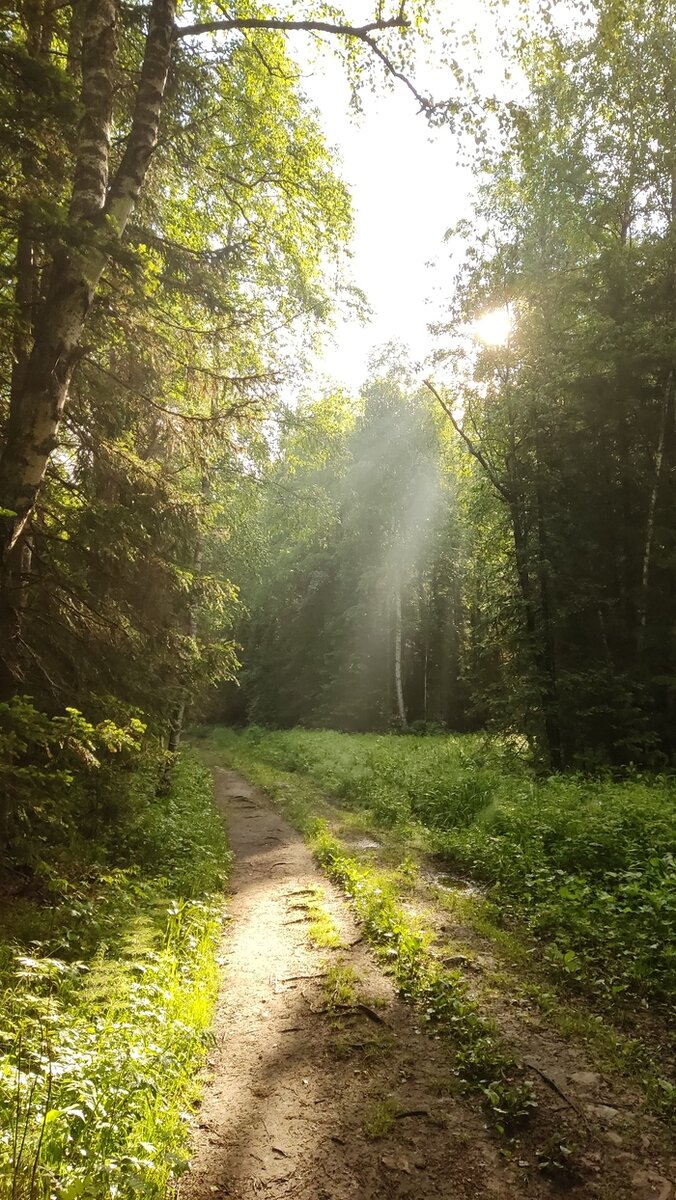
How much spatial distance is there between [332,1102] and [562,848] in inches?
181

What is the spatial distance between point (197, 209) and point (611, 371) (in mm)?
9904

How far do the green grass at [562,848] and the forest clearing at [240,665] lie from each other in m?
0.06

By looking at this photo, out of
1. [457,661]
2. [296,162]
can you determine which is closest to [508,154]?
[296,162]

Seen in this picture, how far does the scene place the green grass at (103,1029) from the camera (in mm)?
2621

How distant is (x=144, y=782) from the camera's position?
360 inches

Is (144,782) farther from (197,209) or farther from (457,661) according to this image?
(457,661)

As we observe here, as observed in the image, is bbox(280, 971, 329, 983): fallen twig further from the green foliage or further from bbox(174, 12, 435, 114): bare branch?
bbox(174, 12, 435, 114): bare branch

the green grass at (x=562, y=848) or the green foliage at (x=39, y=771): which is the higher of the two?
the green foliage at (x=39, y=771)

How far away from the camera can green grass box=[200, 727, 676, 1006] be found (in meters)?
4.96

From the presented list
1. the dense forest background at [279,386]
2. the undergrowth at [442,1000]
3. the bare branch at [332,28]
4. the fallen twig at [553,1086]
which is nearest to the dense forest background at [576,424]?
the dense forest background at [279,386]

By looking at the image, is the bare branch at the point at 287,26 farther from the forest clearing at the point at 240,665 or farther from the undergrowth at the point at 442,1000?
the undergrowth at the point at 442,1000

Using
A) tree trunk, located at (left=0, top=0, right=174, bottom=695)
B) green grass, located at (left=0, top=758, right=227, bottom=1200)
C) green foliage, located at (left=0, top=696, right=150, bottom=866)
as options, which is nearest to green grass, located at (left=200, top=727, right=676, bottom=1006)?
green grass, located at (left=0, top=758, right=227, bottom=1200)

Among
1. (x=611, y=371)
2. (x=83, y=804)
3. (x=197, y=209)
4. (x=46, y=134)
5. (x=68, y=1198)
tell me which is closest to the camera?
(x=68, y=1198)

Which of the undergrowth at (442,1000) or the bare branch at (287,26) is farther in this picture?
the bare branch at (287,26)
